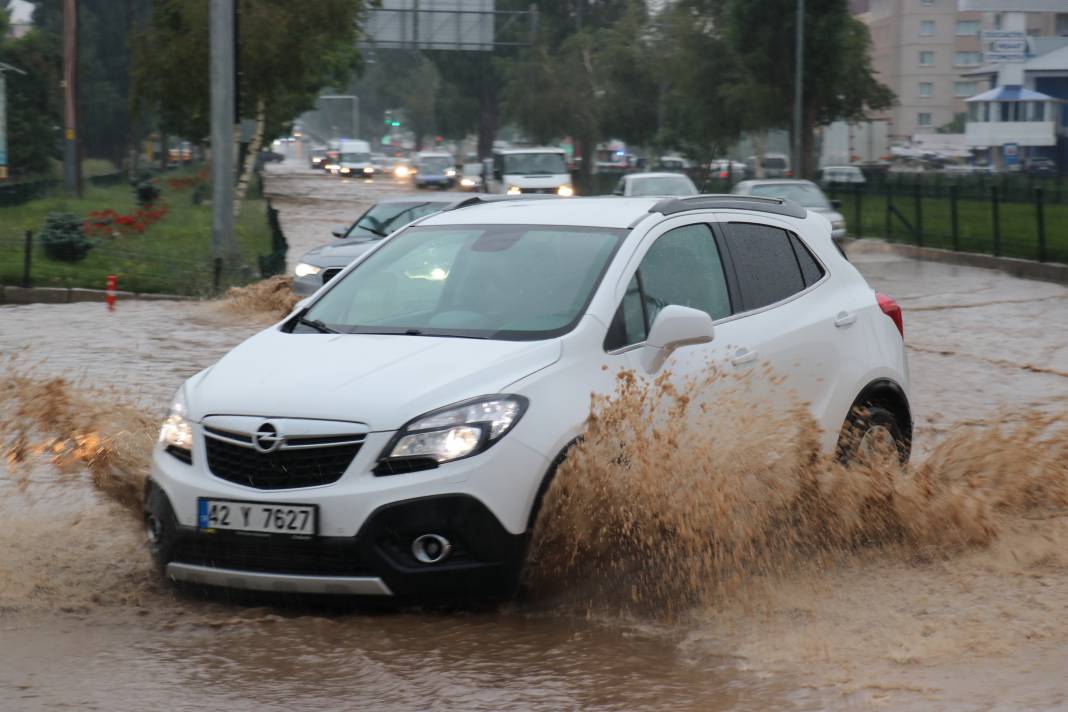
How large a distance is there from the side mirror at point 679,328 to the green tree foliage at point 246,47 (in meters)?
26.7

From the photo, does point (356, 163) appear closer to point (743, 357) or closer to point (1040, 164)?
point (1040, 164)

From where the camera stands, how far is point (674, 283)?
21.0ft

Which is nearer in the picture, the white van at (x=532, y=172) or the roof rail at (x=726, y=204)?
the roof rail at (x=726, y=204)

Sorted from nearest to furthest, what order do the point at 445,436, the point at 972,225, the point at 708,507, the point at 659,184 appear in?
the point at 445,436 → the point at 708,507 → the point at 972,225 → the point at 659,184

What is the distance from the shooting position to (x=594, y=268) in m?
6.18

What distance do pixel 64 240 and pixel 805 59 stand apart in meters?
30.2

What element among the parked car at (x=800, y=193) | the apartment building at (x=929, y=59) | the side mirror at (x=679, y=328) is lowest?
the side mirror at (x=679, y=328)

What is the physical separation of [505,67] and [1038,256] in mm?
63491

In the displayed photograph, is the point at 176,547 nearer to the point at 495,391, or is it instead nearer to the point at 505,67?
the point at 495,391

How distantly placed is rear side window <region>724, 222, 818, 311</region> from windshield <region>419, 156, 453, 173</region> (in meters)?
62.3

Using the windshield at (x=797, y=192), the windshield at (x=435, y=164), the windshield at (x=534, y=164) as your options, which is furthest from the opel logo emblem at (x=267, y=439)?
the windshield at (x=435, y=164)

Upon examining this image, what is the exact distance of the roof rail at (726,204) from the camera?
21.9 ft

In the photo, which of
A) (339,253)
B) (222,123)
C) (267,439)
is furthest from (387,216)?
(267,439)

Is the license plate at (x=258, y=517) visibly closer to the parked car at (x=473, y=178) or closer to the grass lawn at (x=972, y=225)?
the grass lawn at (x=972, y=225)
